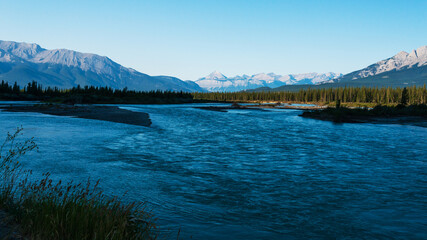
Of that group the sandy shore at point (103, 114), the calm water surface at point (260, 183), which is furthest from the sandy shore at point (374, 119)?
the sandy shore at point (103, 114)

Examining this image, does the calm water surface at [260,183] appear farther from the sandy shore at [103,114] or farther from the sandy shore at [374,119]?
the sandy shore at [374,119]

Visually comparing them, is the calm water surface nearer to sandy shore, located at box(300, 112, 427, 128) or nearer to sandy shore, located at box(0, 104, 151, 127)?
sandy shore, located at box(0, 104, 151, 127)

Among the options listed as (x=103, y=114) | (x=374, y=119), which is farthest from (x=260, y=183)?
(x=374, y=119)

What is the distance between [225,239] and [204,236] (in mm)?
615

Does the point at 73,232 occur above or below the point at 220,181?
above

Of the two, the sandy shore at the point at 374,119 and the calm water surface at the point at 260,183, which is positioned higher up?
the sandy shore at the point at 374,119

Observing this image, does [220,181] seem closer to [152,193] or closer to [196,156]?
[152,193]

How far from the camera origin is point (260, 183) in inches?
595

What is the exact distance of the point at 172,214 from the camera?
34.6 feet

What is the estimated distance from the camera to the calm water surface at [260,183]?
9.94 metres

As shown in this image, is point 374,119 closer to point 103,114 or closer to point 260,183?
point 103,114

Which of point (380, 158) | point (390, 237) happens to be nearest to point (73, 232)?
point (390, 237)

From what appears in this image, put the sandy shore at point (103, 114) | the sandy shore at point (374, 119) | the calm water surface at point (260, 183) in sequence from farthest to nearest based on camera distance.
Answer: the sandy shore at point (374, 119), the sandy shore at point (103, 114), the calm water surface at point (260, 183)

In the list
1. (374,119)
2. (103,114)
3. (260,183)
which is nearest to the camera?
(260,183)
